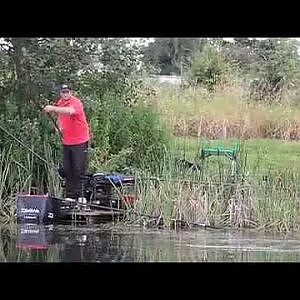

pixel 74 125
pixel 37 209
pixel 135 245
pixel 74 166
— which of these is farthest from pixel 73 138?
pixel 135 245

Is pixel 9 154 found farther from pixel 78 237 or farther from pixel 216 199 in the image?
pixel 216 199

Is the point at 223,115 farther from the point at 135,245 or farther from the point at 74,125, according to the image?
the point at 135,245

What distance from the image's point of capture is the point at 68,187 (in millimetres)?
7082

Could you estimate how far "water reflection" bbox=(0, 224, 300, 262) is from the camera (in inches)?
211

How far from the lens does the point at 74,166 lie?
717 centimetres

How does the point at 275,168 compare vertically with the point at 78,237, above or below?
above

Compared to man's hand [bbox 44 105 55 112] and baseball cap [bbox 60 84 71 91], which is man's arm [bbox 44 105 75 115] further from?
baseball cap [bbox 60 84 71 91]

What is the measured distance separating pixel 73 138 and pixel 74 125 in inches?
5.2

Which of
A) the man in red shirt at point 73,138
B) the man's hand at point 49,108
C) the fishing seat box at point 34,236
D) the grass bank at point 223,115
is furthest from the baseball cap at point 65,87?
the fishing seat box at point 34,236

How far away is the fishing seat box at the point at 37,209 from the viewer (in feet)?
21.9
